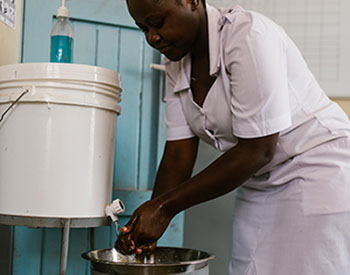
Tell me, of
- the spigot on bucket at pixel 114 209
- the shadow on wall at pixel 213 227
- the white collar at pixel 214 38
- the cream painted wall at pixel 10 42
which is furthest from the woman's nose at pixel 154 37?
the shadow on wall at pixel 213 227

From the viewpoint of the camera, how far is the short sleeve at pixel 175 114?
1.18 m

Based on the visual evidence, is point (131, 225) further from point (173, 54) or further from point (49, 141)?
point (173, 54)

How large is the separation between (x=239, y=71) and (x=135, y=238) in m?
0.38

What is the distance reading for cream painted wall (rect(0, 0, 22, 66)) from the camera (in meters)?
1.30

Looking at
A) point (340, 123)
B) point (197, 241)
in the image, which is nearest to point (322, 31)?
point (340, 123)

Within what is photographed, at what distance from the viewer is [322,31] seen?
171cm

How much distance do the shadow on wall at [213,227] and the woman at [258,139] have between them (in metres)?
0.63

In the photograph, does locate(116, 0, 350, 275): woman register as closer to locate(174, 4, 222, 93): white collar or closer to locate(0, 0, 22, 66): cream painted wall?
locate(174, 4, 222, 93): white collar

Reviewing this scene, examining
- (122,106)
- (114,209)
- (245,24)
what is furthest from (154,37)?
(122,106)

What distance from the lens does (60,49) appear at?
1248 mm

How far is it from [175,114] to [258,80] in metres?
0.34

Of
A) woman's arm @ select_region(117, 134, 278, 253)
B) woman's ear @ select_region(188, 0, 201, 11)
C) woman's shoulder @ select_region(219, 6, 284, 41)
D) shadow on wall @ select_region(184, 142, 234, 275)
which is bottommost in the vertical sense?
shadow on wall @ select_region(184, 142, 234, 275)

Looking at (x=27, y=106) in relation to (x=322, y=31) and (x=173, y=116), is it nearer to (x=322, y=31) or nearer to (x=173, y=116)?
(x=173, y=116)

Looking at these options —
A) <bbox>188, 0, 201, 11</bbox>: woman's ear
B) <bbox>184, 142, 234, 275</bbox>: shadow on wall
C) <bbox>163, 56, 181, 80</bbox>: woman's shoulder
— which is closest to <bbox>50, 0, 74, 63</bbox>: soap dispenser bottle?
<bbox>163, 56, 181, 80</bbox>: woman's shoulder
